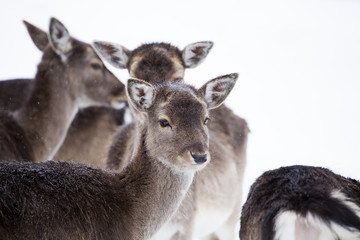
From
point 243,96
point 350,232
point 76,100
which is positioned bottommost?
point 243,96

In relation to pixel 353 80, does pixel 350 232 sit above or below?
above

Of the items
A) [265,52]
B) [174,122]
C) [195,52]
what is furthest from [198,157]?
[265,52]

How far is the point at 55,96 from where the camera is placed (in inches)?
312

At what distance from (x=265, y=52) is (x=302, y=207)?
18606 millimetres

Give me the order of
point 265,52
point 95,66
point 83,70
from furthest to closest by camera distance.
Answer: point 265,52 → point 95,66 → point 83,70

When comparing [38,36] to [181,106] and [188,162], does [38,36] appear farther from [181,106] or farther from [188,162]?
[188,162]

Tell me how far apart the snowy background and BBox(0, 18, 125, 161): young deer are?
4363 millimetres

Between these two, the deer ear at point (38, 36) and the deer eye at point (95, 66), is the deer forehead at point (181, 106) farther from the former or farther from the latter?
the deer ear at point (38, 36)

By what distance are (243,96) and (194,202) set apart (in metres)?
11.7

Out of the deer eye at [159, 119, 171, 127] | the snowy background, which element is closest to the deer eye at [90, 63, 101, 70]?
the deer eye at [159, 119, 171, 127]

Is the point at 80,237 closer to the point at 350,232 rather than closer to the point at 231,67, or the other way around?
the point at 350,232

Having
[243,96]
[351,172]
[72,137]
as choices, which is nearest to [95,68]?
[72,137]

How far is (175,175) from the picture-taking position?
4.99 metres

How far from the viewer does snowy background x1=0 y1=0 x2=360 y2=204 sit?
557 inches
